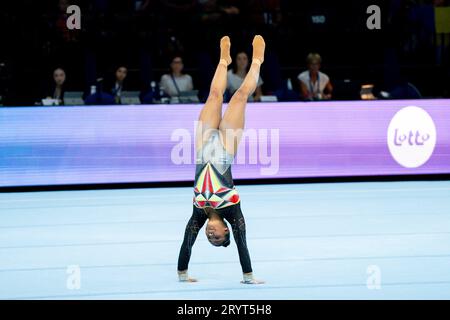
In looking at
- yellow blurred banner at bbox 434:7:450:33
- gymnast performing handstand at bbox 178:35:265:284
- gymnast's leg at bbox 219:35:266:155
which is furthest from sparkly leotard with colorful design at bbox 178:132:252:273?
yellow blurred banner at bbox 434:7:450:33

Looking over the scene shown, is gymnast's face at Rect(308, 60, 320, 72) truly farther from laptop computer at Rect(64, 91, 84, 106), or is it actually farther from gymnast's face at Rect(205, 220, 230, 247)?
gymnast's face at Rect(205, 220, 230, 247)

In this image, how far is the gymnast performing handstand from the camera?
18.0ft

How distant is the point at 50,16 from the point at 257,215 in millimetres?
4846

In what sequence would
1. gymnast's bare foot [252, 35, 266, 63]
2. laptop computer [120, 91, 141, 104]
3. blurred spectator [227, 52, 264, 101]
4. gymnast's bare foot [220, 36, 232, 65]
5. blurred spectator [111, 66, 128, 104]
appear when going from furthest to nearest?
blurred spectator [227, 52, 264, 101] → blurred spectator [111, 66, 128, 104] → laptop computer [120, 91, 141, 104] → gymnast's bare foot [220, 36, 232, 65] → gymnast's bare foot [252, 35, 266, 63]

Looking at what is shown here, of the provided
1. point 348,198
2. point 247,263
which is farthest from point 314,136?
point 247,263

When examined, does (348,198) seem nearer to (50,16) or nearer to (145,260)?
(145,260)

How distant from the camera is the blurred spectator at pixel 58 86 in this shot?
10.2m

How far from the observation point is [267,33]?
11.8 meters

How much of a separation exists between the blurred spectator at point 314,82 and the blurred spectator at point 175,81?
153 centimetres

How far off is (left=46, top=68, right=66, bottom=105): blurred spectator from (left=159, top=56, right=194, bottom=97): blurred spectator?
4.11 ft

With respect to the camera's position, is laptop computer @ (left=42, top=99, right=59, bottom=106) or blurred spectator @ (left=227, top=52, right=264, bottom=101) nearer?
laptop computer @ (left=42, top=99, right=59, bottom=106)

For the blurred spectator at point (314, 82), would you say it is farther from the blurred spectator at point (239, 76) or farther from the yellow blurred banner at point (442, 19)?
the yellow blurred banner at point (442, 19)

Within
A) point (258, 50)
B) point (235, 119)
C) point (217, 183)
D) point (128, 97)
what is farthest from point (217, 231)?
point (128, 97)

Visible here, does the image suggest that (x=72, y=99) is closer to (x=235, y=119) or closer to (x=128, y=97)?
(x=128, y=97)
